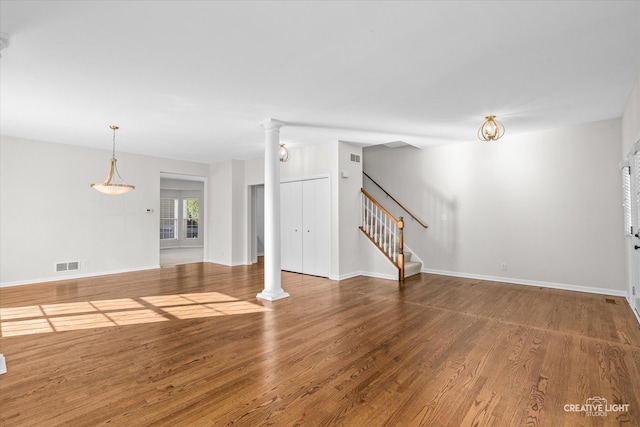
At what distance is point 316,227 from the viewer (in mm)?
6406

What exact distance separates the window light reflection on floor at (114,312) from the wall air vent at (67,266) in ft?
7.00

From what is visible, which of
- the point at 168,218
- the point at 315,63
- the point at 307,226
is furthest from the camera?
the point at 168,218

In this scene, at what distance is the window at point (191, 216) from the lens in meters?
12.9

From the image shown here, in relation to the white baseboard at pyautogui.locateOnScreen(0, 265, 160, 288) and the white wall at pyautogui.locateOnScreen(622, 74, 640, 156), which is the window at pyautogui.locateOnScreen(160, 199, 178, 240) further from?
the white wall at pyautogui.locateOnScreen(622, 74, 640, 156)

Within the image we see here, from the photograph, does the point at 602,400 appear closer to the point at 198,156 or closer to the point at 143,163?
the point at 198,156

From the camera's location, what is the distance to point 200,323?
3633mm

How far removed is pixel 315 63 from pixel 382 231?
4.57 metres

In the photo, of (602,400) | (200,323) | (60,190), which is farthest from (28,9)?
(60,190)

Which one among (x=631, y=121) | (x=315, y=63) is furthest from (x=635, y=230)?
(x=315, y=63)

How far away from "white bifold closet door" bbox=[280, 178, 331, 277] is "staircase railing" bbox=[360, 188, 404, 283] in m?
0.85

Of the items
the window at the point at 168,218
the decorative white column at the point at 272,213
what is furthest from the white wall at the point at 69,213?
the window at the point at 168,218

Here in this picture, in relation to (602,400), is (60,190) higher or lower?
higher

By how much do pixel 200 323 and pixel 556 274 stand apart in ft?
18.2

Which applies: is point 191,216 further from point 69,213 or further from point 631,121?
point 631,121
